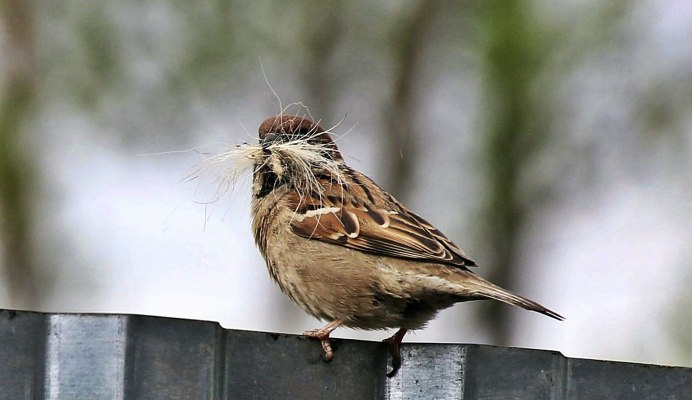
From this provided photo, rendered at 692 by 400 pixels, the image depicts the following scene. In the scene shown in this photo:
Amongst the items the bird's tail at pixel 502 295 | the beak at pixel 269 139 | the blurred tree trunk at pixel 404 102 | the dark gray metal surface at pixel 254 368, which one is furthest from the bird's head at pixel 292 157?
the blurred tree trunk at pixel 404 102

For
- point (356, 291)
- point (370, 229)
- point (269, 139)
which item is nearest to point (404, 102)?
point (269, 139)

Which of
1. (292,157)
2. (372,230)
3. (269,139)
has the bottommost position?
(372,230)

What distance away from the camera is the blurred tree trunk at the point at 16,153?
7.94 meters

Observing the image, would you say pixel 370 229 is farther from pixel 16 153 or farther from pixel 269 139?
pixel 16 153

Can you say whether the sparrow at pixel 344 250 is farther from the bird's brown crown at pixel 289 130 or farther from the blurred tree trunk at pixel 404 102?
the blurred tree trunk at pixel 404 102

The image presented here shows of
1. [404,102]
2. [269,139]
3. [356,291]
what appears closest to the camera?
[356,291]

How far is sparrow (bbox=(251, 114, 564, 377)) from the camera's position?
530 centimetres

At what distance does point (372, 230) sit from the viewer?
5543mm

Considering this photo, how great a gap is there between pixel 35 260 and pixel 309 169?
3057 mm

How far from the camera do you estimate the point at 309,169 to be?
5.48m

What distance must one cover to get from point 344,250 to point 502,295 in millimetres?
825

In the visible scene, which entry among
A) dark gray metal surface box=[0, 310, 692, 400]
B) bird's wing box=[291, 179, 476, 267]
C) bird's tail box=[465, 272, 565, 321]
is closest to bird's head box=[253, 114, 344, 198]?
bird's wing box=[291, 179, 476, 267]

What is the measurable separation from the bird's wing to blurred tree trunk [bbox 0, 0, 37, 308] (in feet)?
9.10

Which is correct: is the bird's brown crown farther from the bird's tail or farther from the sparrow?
the bird's tail
